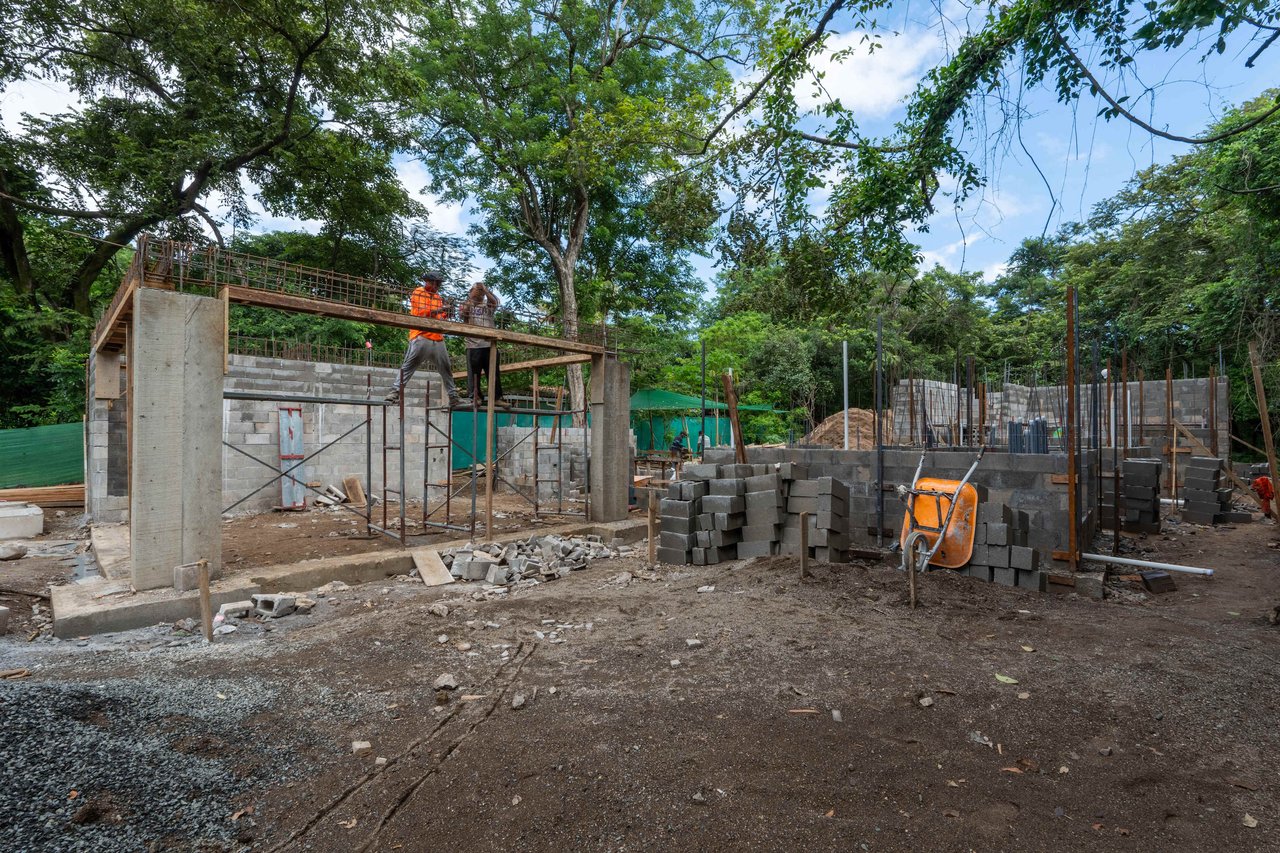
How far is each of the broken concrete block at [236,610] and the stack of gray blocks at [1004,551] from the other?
7543mm

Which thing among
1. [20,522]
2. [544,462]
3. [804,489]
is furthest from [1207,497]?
[20,522]

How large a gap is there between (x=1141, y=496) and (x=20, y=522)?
18457 millimetres

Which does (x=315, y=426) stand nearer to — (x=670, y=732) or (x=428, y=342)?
(x=428, y=342)

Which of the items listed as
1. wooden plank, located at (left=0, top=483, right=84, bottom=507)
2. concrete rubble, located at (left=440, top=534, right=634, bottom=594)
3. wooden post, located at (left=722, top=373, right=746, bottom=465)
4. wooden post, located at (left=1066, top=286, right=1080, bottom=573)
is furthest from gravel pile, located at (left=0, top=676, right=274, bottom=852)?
wooden plank, located at (left=0, top=483, right=84, bottom=507)

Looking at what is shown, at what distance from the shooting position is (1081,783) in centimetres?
306

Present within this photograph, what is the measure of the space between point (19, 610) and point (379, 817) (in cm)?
644

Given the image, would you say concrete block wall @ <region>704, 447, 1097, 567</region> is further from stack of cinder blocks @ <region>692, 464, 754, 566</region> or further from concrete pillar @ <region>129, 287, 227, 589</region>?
concrete pillar @ <region>129, 287, 227, 589</region>

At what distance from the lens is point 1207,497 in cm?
1146

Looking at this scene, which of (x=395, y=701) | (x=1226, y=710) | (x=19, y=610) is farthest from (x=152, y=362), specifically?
(x=1226, y=710)

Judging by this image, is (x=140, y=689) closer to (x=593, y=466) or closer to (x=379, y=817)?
(x=379, y=817)

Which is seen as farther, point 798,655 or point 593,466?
point 593,466

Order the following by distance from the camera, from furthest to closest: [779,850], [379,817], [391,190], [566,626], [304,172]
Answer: [391,190] < [304,172] < [566,626] < [379,817] < [779,850]

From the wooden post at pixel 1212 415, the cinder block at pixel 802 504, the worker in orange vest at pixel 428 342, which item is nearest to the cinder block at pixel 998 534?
the cinder block at pixel 802 504

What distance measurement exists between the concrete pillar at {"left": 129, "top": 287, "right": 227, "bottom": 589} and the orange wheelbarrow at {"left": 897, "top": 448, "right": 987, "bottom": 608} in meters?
7.51
